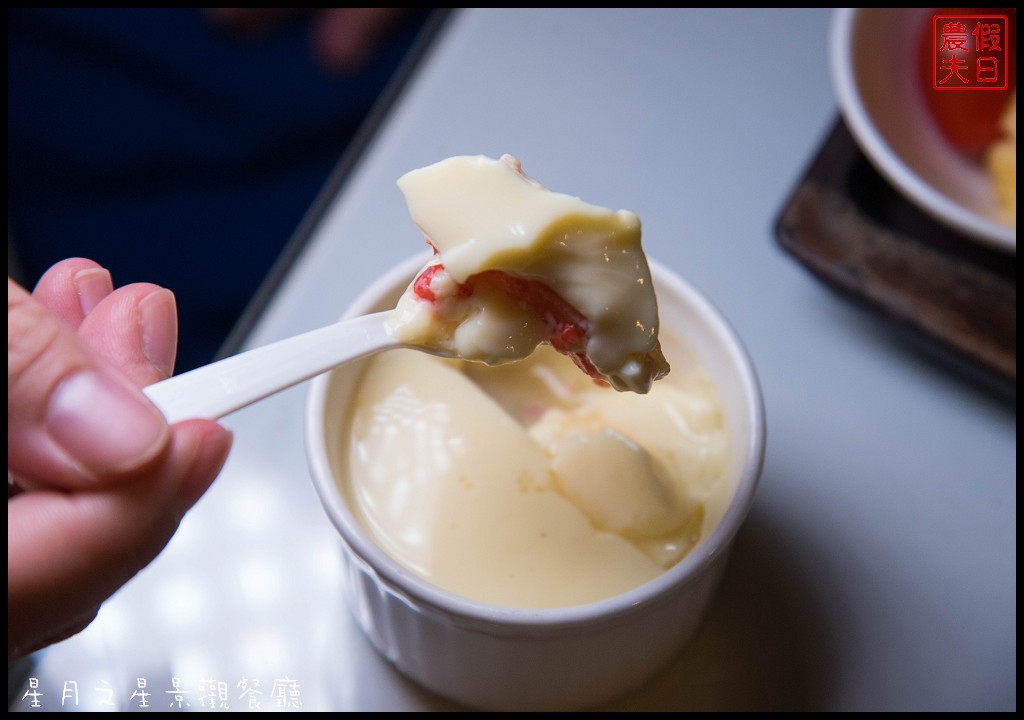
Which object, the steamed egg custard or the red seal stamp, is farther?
the red seal stamp

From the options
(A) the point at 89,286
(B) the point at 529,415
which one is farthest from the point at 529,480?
(A) the point at 89,286

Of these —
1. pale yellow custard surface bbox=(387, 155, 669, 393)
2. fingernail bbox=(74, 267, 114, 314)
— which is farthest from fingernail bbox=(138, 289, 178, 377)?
pale yellow custard surface bbox=(387, 155, 669, 393)

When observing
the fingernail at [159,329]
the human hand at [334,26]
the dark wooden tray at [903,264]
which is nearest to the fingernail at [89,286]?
the fingernail at [159,329]

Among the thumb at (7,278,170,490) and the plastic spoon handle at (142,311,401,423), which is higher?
the plastic spoon handle at (142,311,401,423)

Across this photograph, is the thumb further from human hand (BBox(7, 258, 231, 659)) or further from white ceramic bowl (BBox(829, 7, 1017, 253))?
white ceramic bowl (BBox(829, 7, 1017, 253))

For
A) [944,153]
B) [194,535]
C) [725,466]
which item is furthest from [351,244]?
[944,153]

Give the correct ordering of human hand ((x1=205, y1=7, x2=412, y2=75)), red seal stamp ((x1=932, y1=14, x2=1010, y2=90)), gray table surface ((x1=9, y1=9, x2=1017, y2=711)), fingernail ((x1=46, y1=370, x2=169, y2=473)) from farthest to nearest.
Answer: human hand ((x1=205, y1=7, x2=412, y2=75))
red seal stamp ((x1=932, y1=14, x2=1010, y2=90))
gray table surface ((x1=9, y1=9, x2=1017, y2=711))
fingernail ((x1=46, y1=370, x2=169, y2=473))

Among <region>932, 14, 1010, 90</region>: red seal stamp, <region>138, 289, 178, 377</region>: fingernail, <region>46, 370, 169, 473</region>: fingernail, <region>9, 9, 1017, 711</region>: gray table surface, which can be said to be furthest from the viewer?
<region>932, 14, 1010, 90</region>: red seal stamp

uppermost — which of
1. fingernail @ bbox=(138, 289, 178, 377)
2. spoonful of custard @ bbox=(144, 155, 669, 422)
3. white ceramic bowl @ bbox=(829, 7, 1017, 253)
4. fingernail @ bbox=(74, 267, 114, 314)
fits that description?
white ceramic bowl @ bbox=(829, 7, 1017, 253)

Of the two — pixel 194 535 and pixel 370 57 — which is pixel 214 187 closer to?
pixel 370 57
